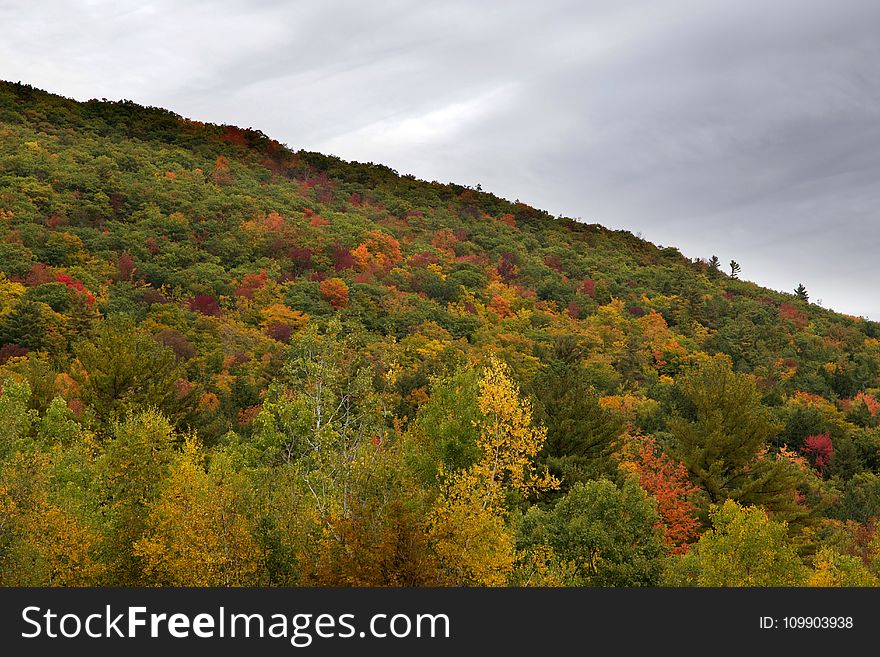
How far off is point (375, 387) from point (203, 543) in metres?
25.1

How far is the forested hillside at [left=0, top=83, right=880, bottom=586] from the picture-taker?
2245 centimetres

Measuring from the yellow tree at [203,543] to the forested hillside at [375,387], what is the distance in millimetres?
89

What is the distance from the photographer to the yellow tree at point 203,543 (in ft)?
68.6

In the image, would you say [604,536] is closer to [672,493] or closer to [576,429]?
[576,429]

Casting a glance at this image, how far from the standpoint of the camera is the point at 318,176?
163625 millimetres

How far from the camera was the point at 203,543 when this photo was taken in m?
21.0

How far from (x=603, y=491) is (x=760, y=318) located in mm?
100540

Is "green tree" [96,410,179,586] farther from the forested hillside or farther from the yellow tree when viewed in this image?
the yellow tree

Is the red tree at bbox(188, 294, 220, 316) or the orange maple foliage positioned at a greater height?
the red tree at bbox(188, 294, 220, 316)

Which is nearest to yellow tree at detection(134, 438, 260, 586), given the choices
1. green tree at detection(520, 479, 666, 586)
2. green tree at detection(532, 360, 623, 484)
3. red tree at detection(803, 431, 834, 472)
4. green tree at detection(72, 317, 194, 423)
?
green tree at detection(520, 479, 666, 586)

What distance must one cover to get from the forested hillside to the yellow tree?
0.29ft

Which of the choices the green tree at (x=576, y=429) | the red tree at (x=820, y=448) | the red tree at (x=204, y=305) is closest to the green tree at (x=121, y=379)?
the green tree at (x=576, y=429)

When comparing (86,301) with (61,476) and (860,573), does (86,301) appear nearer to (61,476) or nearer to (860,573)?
(61,476)

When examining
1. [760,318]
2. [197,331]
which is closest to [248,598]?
[197,331]
